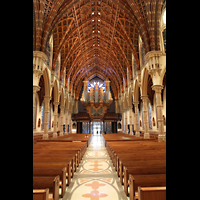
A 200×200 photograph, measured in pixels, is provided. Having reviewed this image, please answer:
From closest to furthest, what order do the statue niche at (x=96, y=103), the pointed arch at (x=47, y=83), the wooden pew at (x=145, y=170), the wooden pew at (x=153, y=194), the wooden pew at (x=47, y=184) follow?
the wooden pew at (x=153, y=194) → the wooden pew at (x=47, y=184) → the wooden pew at (x=145, y=170) → the pointed arch at (x=47, y=83) → the statue niche at (x=96, y=103)

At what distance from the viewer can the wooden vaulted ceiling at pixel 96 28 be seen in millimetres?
12992

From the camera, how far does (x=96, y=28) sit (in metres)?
22.2

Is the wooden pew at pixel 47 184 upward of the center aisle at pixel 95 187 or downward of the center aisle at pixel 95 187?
upward

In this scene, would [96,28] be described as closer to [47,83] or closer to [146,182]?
[47,83]

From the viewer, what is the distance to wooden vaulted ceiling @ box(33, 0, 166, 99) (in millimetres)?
12992

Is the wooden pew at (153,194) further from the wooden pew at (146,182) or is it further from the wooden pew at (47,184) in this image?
the wooden pew at (47,184)

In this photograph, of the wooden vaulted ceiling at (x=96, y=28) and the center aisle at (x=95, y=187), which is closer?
the center aisle at (x=95, y=187)

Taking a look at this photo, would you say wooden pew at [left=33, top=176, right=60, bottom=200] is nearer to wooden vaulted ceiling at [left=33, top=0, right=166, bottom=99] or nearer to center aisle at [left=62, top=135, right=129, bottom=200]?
center aisle at [left=62, top=135, right=129, bottom=200]

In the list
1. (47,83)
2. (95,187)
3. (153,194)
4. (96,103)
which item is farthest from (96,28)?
(153,194)

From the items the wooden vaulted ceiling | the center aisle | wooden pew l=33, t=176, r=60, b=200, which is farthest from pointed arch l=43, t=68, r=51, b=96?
wooden pew l=33, t=176, r=60, b=200

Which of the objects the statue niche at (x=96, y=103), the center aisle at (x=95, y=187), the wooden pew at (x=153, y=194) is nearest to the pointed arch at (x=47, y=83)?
the center aisle at (x=95, y=187)
